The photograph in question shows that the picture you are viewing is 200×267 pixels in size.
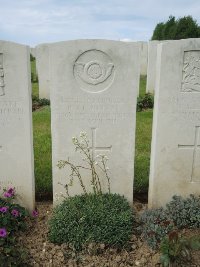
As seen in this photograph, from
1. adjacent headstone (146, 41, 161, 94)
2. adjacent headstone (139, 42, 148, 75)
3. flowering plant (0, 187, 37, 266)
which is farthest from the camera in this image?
adjacent headstone (139, 42, 148, 75)

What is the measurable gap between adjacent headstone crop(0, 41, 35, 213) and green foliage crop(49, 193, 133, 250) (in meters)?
0.64

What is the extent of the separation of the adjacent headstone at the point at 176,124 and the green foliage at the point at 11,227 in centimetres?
169

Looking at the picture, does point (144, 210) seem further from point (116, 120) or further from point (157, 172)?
point (116, 120)

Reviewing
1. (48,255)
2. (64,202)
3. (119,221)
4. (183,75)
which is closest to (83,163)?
(64,202)

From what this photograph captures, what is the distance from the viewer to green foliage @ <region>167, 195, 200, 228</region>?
12.4 ft

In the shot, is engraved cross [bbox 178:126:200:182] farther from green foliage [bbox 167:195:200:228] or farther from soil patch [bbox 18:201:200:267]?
soil patch [bbox 18:201:200:267]

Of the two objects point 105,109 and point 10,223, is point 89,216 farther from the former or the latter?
point 105,109

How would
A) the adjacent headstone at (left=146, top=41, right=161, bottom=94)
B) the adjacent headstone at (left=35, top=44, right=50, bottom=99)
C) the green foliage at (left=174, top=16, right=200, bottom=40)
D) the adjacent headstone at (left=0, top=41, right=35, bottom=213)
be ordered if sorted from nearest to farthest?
the adjacent headstone at (left=0, top=41, right=35, bottom=213)
the adjacent headstone at (left=35, top=44, right=50, bottom=99)
the adjacent headstone at (left=146, top=41, right=161, bottom=94)
the green foliage at (left=174, top=16, right=200, bottom=40)

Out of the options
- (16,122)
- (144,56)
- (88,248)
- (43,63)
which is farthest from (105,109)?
(144,56)

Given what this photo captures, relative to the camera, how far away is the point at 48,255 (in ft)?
11.2

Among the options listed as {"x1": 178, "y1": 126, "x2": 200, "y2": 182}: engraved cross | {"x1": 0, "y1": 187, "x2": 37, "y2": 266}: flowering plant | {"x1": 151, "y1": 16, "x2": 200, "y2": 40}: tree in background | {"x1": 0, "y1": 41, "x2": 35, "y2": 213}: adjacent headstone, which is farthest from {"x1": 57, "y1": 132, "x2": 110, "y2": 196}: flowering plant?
{"x1": 151, "y1": 16, "x2": 200, "y2": 40}: tree in background

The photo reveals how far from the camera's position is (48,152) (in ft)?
20.3

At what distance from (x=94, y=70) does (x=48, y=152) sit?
9.14 ft

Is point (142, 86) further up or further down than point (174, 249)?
further up
